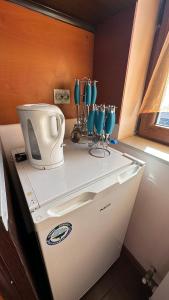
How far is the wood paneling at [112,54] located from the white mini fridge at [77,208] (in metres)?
0.43

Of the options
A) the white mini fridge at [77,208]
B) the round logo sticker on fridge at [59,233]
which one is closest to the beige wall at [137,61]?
the white mini fridge at [77,208]

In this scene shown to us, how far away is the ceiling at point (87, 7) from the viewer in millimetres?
703

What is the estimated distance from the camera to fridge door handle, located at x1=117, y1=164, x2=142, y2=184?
603 millimetres

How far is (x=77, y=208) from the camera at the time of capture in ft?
1.56

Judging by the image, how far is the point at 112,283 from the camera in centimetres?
97

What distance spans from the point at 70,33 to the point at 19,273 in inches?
47.7

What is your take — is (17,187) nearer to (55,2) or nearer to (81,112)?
(81,112)

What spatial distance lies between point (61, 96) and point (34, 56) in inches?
10.4

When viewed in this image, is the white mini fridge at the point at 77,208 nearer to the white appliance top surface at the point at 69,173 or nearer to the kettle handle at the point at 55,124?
the white appliance top surface at the point at 69,173

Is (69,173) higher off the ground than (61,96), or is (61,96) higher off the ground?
(61,96)

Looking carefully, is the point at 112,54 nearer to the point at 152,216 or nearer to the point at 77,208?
the point at 77,208

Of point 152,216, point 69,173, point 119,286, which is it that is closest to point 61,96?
point 69,173

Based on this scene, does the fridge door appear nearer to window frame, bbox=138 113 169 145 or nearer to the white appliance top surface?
the white appliance top surface

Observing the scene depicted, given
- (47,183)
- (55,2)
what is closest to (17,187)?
(47,183)
